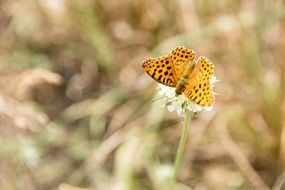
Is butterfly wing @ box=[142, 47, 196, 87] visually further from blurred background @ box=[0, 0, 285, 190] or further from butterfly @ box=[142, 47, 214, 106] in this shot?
blurred background @ box=[0, 0, 285, 190]

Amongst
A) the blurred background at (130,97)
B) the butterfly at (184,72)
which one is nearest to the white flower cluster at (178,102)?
the butterfly at (184,72)

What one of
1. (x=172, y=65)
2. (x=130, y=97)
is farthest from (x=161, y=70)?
(x=130, y=97)

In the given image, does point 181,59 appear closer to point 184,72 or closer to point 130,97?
point 184,72

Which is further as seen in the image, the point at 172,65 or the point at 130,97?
the point at 130,97

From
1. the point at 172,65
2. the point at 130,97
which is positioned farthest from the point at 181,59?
the point at 130,97

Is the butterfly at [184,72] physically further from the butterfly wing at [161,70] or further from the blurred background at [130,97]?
the blurred background at [130,97]

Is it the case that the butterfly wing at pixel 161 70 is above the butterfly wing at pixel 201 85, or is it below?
above
